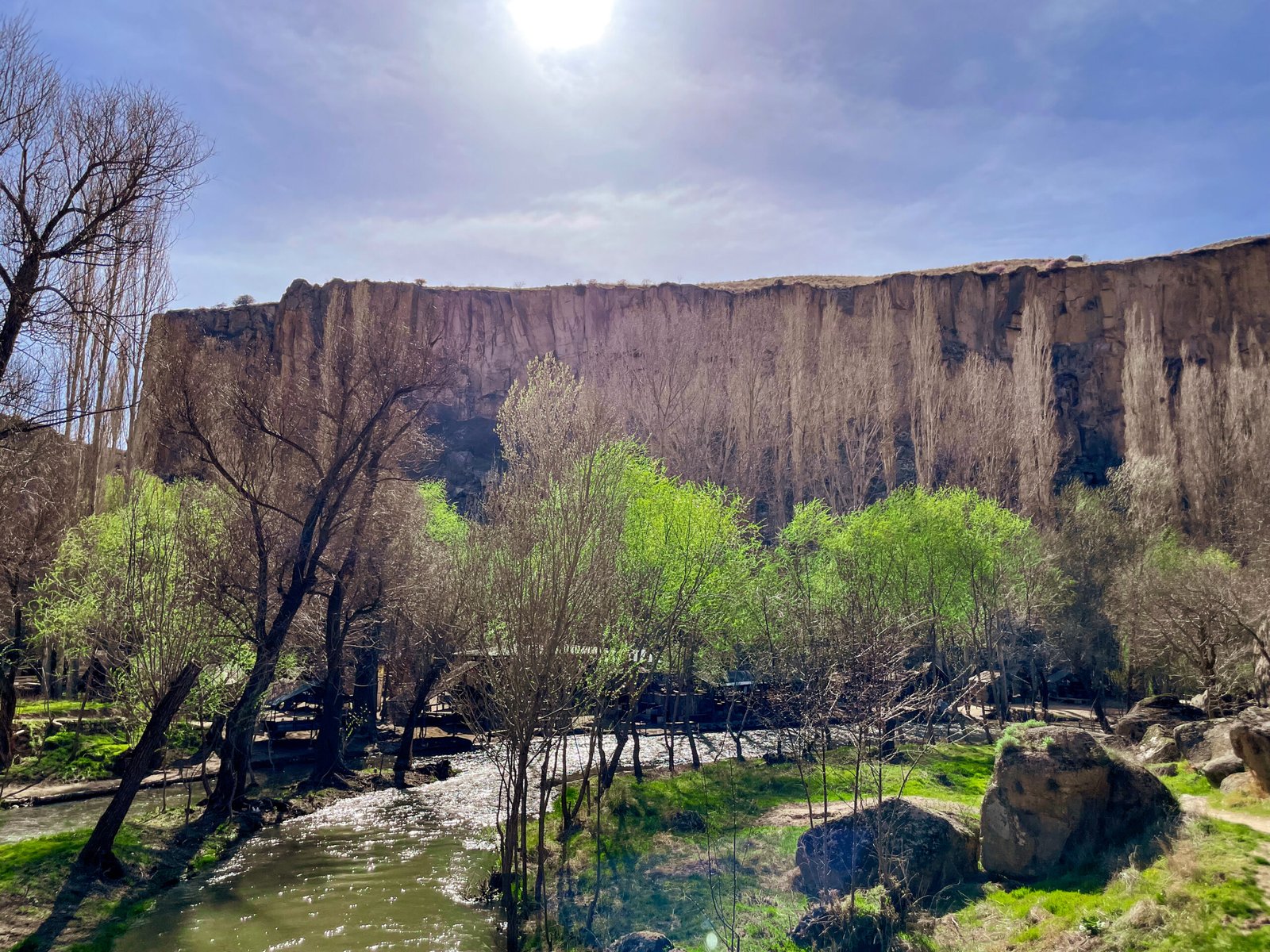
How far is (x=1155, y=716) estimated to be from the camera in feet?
71.1

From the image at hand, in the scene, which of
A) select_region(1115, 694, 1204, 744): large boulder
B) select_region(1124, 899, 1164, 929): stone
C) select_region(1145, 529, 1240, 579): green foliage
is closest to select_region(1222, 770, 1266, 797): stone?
select_region(1124, 899, 1164, 929): stone

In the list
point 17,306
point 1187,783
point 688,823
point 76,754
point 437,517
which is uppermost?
point 17,306

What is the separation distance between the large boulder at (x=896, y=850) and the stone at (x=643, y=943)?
101 inches

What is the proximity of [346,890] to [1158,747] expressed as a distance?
17.5m

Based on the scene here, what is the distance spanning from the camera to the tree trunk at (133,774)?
12555 mm

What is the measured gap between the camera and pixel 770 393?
62.1m

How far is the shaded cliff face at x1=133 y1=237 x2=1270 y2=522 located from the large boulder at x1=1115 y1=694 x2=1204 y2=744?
31687mm

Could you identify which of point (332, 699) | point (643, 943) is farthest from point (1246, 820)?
point (332, 699)

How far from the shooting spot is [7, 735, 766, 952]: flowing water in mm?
10930

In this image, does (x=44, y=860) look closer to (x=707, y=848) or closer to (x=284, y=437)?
(x=284, y=437)

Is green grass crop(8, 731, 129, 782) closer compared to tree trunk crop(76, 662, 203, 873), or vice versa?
tree trunk crop(76, 662, 203, 873)

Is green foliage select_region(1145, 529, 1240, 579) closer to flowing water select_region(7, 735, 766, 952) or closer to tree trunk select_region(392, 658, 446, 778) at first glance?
flowing water select_region(7, 735, 766, 952)

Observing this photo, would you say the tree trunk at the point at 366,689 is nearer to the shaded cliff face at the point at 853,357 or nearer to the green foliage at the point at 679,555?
the green foliage at the point at 679,555

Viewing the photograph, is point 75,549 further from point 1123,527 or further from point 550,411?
point 1123,527
